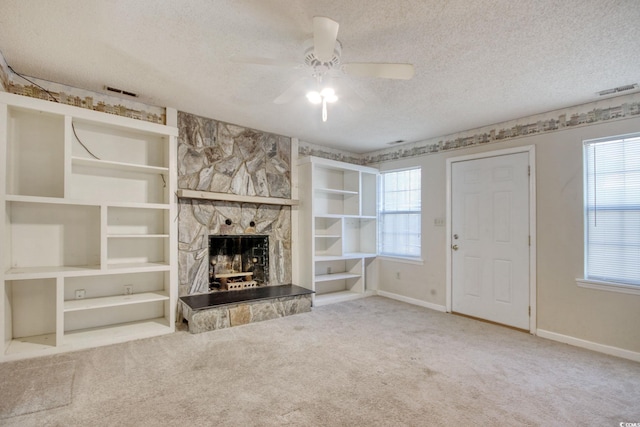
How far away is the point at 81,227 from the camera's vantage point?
3.25 metres

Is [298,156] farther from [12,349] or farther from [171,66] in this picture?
[12,349]

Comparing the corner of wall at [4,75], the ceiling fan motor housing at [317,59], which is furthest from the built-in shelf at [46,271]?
the ceiling fan motor housing at [317,59]

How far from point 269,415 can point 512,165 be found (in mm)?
3787

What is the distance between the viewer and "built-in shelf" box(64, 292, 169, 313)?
9.78ft

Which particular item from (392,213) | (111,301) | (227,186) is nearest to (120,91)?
(227,186)

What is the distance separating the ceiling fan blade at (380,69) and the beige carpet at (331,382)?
225cm

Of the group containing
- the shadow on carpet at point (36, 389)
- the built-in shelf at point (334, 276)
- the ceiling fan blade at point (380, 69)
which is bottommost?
the shadow on carpet at point (36, 389)

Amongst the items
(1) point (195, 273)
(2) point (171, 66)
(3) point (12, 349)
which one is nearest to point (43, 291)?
(3) point (12, 349)

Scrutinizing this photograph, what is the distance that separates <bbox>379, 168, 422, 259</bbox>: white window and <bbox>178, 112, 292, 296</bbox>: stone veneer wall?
1.77 m

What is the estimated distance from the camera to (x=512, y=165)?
12.6ft

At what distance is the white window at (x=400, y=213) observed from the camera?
5.00 meters

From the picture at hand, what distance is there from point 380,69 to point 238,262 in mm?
→ 3324

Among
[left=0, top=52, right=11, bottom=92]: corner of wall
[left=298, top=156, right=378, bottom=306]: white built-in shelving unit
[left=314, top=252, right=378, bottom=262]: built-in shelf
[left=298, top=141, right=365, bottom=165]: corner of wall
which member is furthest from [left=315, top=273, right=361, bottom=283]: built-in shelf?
[left=0, top=52, right=11, bottom=92]: corner of wall

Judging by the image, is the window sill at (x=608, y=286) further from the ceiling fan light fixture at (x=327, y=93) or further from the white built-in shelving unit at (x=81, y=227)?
the white built-in shelving unit at (x=81, y=227)
